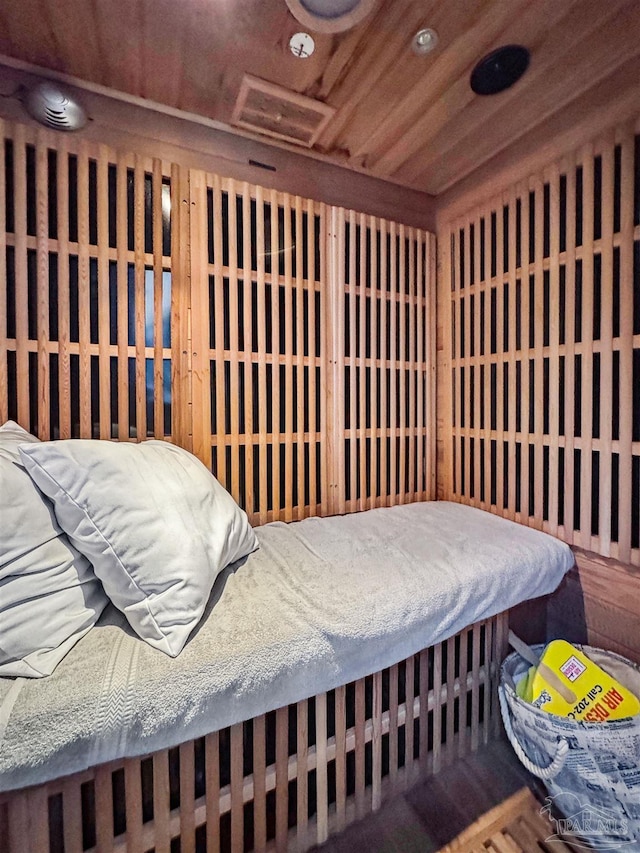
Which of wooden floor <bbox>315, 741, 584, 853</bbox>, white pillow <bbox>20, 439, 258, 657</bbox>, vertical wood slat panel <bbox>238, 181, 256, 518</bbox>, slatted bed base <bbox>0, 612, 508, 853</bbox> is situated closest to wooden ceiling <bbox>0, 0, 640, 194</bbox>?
vertical wood slat panel <bbox>238, 181, 256, 518</bbox>

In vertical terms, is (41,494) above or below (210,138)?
below

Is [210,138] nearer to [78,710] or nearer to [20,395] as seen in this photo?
[20,395]

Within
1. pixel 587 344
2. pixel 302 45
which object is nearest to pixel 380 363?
pixel 587 344

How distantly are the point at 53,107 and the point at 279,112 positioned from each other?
2.57ft

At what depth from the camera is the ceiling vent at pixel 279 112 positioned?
1323 mm

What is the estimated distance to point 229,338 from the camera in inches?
61.1

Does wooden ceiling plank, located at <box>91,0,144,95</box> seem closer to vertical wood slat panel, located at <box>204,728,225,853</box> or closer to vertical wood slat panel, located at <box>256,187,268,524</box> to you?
vertical wood slat panel, located at <box>256,187,268,524</box>

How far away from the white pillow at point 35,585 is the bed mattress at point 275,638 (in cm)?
4

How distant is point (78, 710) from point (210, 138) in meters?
1.92

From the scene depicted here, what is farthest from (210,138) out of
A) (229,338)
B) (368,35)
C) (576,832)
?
(576,832)

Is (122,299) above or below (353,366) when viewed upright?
above

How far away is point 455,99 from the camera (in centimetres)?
137

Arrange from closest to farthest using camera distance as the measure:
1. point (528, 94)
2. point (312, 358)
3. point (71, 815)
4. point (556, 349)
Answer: point (71, 815)
point (528, 94)
point (556, 349)
point (312, 358)

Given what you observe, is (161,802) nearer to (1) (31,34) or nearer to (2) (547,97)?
(1) (31,34)
